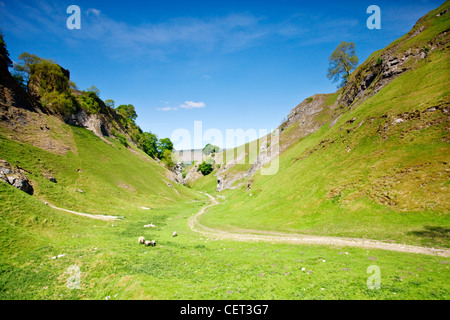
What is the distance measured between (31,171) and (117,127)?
252 ft

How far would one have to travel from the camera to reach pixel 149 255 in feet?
64.8

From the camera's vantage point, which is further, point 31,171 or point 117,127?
point 117,127

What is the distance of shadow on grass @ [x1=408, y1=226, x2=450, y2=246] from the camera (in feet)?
66.6

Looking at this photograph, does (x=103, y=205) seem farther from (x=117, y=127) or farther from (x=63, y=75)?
(x=117, y=127)

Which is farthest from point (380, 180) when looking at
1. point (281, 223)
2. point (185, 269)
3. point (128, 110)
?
point (128, 110)

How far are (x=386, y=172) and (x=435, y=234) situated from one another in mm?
14369

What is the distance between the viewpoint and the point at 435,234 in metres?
21.6

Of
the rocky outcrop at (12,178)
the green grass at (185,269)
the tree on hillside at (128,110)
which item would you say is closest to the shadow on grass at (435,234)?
the green grass at (185,269)

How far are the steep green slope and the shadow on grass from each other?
0.08 m

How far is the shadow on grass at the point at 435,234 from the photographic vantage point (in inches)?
799

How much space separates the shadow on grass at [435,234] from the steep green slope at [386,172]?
0.08 meters

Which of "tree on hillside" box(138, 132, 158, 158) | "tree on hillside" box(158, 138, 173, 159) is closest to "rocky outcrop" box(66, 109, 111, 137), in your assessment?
"tree on hillside" box(138, 132, 158, 158)

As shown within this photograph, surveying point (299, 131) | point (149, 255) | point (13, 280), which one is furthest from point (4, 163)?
point (299, 131)

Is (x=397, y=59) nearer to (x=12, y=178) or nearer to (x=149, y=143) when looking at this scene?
(x=12, y=178)
